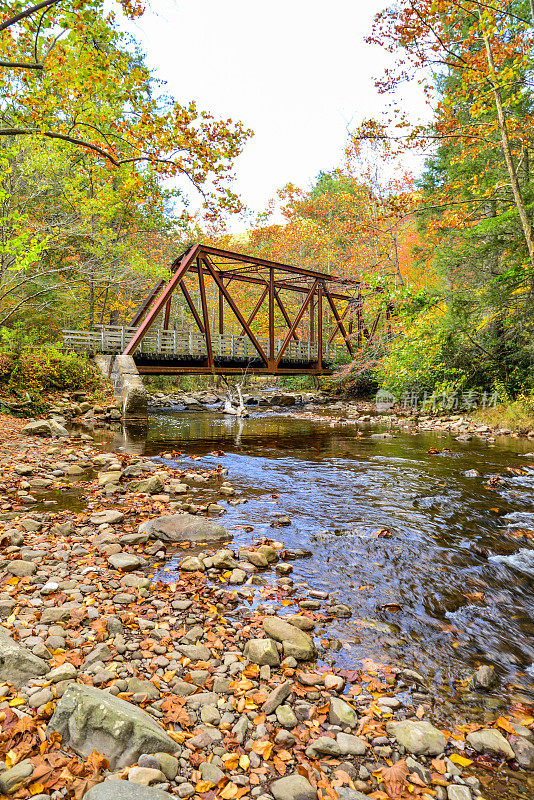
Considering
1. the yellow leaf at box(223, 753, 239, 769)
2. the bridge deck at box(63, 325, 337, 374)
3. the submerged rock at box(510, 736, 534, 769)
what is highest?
the bridge deck at box(63, 325, 337, 374)

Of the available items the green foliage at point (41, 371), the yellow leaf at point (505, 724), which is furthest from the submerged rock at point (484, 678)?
the green foliage at point (41, 371)

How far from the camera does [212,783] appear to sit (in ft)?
5.24

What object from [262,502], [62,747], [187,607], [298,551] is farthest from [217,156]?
[62,747]

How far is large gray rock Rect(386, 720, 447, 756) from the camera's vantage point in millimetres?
1850

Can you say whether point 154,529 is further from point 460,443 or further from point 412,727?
point 460,443

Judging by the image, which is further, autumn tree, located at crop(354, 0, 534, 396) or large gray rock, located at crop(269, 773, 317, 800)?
autumn tree, located at crop(354, 0, 534, 396)

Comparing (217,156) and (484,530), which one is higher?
(217,156)

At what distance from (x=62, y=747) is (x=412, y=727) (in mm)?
1587

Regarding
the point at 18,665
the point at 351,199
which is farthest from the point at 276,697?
the point at 351,199

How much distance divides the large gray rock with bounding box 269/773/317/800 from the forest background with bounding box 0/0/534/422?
25.0 feet

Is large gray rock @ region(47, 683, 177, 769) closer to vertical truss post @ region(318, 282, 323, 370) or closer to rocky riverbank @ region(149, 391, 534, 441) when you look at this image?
rocky riverbank @ region(149, 391, 534, 441)

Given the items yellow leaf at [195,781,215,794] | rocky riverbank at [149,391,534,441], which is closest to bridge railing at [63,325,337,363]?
rocky riverbank at [149,391,534,441]

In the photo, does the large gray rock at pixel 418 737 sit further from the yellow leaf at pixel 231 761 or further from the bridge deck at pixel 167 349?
the bridge deck at pixel 167 349

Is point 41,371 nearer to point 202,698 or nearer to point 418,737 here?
point 202,698
